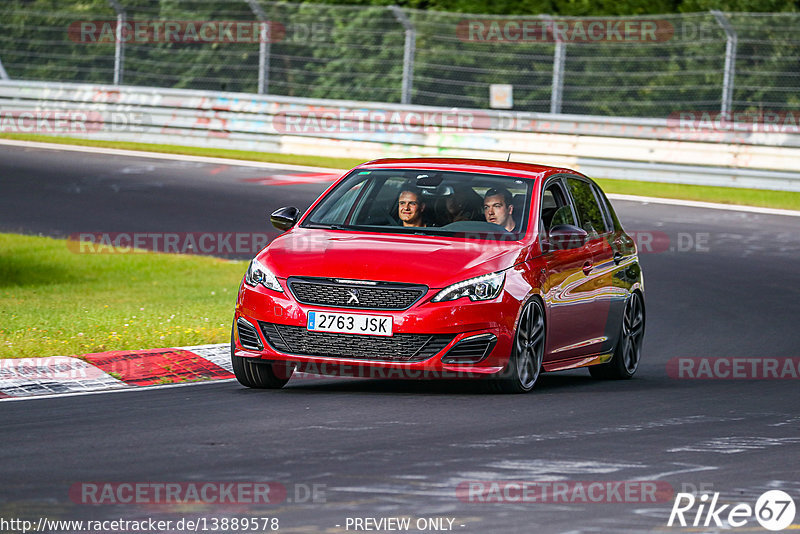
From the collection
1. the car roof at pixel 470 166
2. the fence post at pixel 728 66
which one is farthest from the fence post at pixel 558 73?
the car roof at pixel 470 166

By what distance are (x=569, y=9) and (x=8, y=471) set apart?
27977 mm

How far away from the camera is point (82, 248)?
60.2ft

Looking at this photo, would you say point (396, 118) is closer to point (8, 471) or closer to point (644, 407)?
point (644, 407)

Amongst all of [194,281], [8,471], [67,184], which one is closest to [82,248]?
[194,281]

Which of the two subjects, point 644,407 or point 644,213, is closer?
point 644,407

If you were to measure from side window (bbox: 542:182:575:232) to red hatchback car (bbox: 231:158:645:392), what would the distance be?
0.04 ft

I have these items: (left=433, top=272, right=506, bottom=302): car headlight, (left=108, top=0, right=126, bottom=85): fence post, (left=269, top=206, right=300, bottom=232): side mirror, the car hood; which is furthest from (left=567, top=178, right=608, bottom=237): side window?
(left=108, top=0, right=126, bottom=85): fence post

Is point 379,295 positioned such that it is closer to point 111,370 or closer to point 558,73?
point 111,370

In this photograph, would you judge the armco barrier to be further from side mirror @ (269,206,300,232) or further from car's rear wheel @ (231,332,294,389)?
car's rear wheel @ (231,332,294,389)

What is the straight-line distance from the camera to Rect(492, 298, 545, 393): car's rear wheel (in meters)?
9.51

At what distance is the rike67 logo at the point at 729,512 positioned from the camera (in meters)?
6.07

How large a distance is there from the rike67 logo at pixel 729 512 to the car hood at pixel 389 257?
3.07 meters

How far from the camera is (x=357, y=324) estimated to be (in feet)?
30.0

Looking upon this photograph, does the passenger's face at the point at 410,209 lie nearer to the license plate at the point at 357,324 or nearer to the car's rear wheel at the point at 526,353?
the car's rear wheel at the point at 526,353
